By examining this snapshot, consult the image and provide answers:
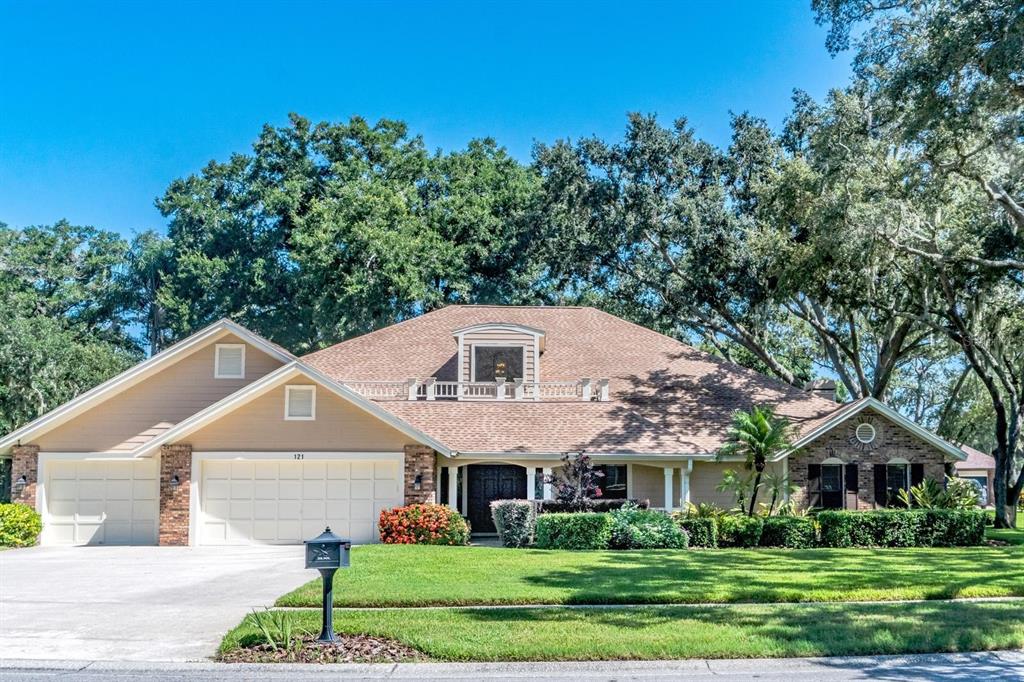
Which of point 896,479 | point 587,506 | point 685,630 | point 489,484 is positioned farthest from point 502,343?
point 685,630

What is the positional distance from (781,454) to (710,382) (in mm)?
4380

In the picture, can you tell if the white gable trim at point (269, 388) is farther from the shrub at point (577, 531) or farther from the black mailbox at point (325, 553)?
the black mailbox at point (325, 553)

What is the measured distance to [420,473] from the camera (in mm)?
23062

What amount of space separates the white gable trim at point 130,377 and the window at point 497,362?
554cm

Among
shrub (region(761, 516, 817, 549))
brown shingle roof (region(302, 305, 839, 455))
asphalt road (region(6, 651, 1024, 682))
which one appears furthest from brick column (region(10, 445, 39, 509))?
shrub (region(761, 516, 817, 549))

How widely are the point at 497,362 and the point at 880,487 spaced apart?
10.7 m

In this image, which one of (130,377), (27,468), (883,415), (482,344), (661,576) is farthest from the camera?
(482,344)

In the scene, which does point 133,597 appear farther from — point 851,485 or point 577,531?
point 851,485

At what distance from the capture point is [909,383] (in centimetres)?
5797

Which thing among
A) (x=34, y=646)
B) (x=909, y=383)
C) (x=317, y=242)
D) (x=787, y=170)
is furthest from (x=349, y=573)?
(x=909, y=383)

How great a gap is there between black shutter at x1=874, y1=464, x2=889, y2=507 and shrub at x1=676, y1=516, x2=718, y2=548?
6.14 meters

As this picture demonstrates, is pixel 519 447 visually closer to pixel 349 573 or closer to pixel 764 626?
pixel 349 573

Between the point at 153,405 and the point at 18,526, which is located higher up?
the point at 153,405

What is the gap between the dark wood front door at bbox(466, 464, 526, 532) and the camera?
25.4 metres
